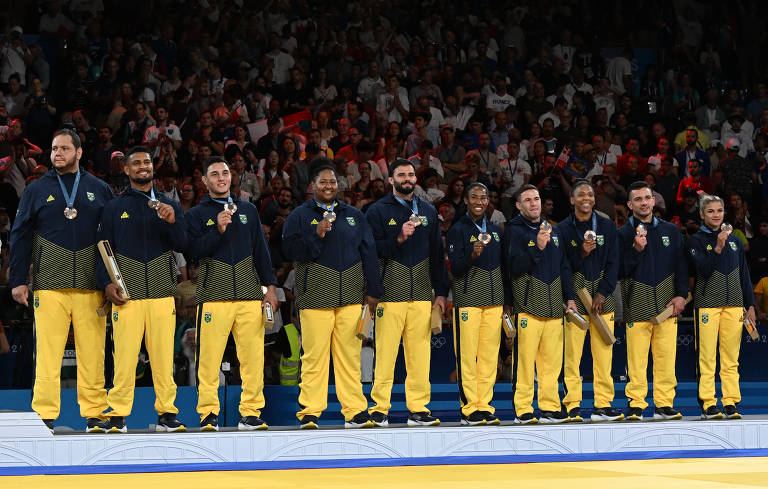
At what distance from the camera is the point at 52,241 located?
9906 millimetres

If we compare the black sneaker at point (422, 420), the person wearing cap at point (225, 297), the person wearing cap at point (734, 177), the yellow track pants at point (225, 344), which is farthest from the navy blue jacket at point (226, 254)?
the person wearing cap at point (734, 177)

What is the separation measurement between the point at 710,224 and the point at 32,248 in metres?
6.52

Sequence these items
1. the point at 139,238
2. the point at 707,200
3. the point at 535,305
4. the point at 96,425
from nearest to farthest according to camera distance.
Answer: the point at 96,425 → the point at 139,238 → the point at 535,305 → the point at 707,200

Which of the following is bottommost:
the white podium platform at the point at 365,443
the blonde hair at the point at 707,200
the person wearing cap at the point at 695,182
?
the white podium platform at the point at 365,443

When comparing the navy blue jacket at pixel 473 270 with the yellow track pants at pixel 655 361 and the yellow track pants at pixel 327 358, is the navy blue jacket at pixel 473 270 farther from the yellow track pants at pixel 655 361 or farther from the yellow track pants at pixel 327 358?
the yellow track pants at pixel 655 361

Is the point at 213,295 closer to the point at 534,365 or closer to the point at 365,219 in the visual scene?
the point at 365,219

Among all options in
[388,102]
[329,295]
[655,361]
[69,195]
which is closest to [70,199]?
[69,195]

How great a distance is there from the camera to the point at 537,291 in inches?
439

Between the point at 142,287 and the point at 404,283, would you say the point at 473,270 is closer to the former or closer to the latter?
the point at 404,283

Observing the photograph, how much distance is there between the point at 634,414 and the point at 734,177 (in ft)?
24.6

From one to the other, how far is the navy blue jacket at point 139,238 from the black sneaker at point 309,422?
62.8 inches

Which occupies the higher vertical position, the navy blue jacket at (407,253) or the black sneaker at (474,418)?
the navy blue jacket at (407,253)

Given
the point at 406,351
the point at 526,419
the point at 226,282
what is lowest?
the point at 526,419

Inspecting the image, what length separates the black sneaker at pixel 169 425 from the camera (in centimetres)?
988
